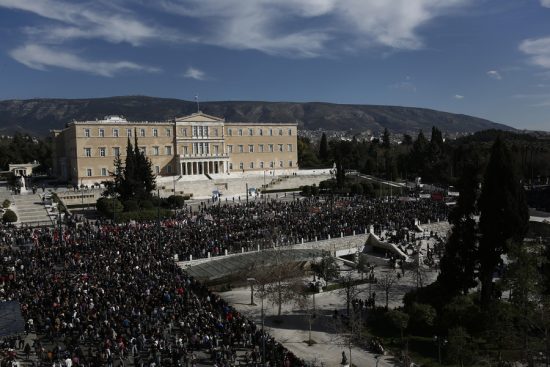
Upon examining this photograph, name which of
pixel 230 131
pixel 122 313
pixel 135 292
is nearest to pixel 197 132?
pixel 230 131

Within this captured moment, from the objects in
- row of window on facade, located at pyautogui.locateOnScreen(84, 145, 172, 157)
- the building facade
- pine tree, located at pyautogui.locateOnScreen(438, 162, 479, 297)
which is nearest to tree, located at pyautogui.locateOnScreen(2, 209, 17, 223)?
the building facade

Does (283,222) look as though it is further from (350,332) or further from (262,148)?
(262,148)

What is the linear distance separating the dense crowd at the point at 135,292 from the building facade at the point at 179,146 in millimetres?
27677

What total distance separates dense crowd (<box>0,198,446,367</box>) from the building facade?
27677 mm

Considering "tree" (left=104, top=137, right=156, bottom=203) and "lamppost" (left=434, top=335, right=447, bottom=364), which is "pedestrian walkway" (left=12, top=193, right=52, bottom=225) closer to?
"tree" (left=104, top=137, right=156, bottom=203)

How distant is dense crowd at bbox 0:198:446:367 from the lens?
57.5 feet

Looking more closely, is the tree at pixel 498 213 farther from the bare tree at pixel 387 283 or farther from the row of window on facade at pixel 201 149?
the row of window on facade at pixel 201 149

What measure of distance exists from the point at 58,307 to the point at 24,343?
188cm

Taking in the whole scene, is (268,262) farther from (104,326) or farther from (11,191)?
(11,191)

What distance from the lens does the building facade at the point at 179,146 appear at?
2515 inches

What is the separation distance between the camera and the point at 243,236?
3431cm

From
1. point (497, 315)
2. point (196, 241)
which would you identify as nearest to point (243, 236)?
point (196, 241)

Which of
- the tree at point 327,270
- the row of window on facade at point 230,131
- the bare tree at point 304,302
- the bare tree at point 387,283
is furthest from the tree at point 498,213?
the row of window on facade at point 230,131

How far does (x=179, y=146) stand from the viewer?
231ft
